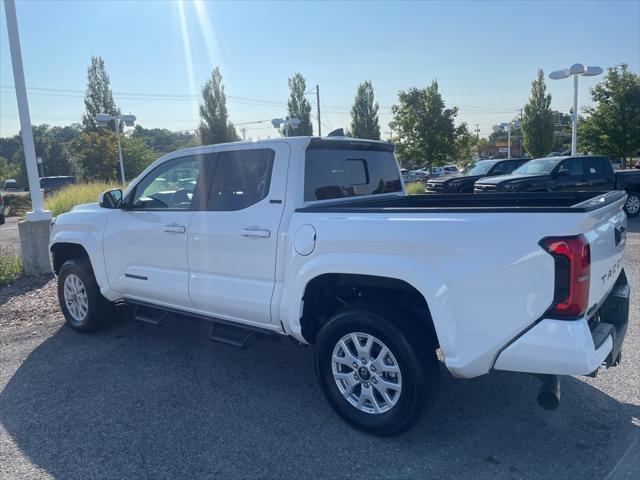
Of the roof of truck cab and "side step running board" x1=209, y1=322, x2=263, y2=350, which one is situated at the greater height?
the roof of truck cab

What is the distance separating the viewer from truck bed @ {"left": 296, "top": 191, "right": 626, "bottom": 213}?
10.4 ft

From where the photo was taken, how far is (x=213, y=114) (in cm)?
3675

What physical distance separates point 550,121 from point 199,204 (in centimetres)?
3766

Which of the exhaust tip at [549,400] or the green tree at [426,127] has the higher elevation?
the green tree at [426,127]

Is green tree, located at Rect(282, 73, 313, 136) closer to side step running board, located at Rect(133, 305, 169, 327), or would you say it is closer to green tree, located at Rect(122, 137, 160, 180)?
green tree, located at Rect(122, 137, 160, 180)

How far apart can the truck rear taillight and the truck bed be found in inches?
13.4

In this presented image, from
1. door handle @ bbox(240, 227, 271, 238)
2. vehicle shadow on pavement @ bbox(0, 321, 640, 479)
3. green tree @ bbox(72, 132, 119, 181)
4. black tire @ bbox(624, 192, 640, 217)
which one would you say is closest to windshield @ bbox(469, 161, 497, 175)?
black tire @ bbox(624, 192, 640, 217)

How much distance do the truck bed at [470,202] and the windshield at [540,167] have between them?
33.5 ft

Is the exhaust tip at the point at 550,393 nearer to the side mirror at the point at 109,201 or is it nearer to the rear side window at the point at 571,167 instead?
the side mirror at the point at 109,201

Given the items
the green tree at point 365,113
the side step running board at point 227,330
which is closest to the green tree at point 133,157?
the green tree at point 365,113

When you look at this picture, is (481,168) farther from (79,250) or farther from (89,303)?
(89,303)

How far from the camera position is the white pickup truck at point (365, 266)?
2674 mm

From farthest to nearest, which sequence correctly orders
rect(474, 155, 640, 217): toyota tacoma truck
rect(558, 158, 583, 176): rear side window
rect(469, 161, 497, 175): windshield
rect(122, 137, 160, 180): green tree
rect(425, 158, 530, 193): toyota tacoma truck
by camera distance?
rect(122, 137, 160, 180): green tree
rect(469, 161, 497, 175): windshield
rect(425, 158, 530, 193): toyota tacoma truck
rect(558, 158, 583, 176): rear side window
rect(474, 155, 640, 217): toyota tacoma truck

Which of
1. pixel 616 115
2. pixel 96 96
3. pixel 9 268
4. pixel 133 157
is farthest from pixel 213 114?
pixel 9 268
